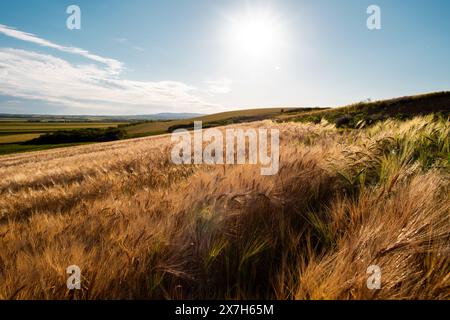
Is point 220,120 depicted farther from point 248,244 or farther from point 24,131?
point 24,131

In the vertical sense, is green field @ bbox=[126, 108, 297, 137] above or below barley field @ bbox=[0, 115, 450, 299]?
above

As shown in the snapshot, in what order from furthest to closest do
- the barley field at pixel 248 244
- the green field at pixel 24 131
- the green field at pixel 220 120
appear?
the green field at pixel 24 131 → the green field at pixel 220 120 → the barley field at pixel 248 244

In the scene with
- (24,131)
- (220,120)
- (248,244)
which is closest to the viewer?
(248,244)

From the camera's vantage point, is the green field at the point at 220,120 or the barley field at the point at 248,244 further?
the green field at the point at 220,120

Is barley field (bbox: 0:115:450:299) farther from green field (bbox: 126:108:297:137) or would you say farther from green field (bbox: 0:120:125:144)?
green field (bbox: 0:120:125:144)

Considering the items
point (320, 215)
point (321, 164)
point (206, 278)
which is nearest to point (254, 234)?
point (206, 278)

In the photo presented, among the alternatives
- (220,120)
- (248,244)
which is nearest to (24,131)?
(220,120)

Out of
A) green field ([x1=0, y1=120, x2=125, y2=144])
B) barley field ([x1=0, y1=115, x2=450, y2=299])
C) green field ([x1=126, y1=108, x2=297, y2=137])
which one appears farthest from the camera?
green field ([x1=0, y1=120, x2=125, y2=144])

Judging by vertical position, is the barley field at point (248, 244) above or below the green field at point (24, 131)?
below

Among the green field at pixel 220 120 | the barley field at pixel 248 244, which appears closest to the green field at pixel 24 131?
the green field at pixel 220 120

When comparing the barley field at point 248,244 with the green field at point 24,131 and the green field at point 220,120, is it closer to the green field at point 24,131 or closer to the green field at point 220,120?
the green field at point 220,120

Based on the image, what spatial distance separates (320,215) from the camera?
5.45 feet

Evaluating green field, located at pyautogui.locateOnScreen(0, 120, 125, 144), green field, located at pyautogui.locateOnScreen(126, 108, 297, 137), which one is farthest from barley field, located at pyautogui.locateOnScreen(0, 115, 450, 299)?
green field, located at pyautogui.locateOnScreen(0, 120, 125, 144)
